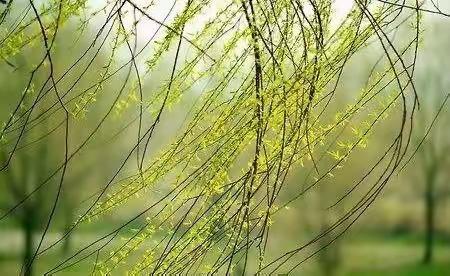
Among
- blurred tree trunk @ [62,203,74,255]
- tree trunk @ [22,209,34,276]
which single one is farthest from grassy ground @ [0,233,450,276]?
blurred tree trunk @ [62,203,74,255]

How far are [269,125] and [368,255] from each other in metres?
4.22

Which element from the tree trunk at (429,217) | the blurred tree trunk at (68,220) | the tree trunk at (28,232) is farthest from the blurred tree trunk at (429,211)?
the tree trunk at (28,232)

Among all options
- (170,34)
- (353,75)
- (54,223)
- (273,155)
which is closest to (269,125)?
(273,155)

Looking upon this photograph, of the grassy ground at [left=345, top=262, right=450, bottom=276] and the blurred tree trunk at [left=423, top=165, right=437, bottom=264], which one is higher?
the blurred tree trunk at [left=423, top=165, right=437, bottom=264]

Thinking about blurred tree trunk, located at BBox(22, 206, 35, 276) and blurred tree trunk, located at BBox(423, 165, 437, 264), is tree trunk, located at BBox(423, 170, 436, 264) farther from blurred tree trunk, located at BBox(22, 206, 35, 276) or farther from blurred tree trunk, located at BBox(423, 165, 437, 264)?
blurred tree trunk, located at BBox(22, 206, 35, 276)

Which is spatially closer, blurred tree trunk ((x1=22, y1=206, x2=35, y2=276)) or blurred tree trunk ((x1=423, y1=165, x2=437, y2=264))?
blurred tree trunk ((x1=423, y1=165, x2=437, y2=264))

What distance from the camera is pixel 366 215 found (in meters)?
4.54

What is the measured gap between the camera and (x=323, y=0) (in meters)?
0.80

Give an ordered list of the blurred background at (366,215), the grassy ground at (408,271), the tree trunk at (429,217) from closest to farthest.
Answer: the blurred background at (366,215) < the tree trunk at (429,217) < the grassy ground at (408,271)

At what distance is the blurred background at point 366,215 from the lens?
4.52 metres

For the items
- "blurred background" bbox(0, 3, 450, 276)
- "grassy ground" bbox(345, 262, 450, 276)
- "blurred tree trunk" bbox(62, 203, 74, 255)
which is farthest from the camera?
"grassy ground" bbox(345, 262, 450, 276)

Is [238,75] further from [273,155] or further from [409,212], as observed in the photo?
[409,212]

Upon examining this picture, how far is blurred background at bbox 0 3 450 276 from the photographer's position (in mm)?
4520

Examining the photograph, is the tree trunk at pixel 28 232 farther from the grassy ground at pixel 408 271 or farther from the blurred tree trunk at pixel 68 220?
the grassy ground at pixel 408 271
